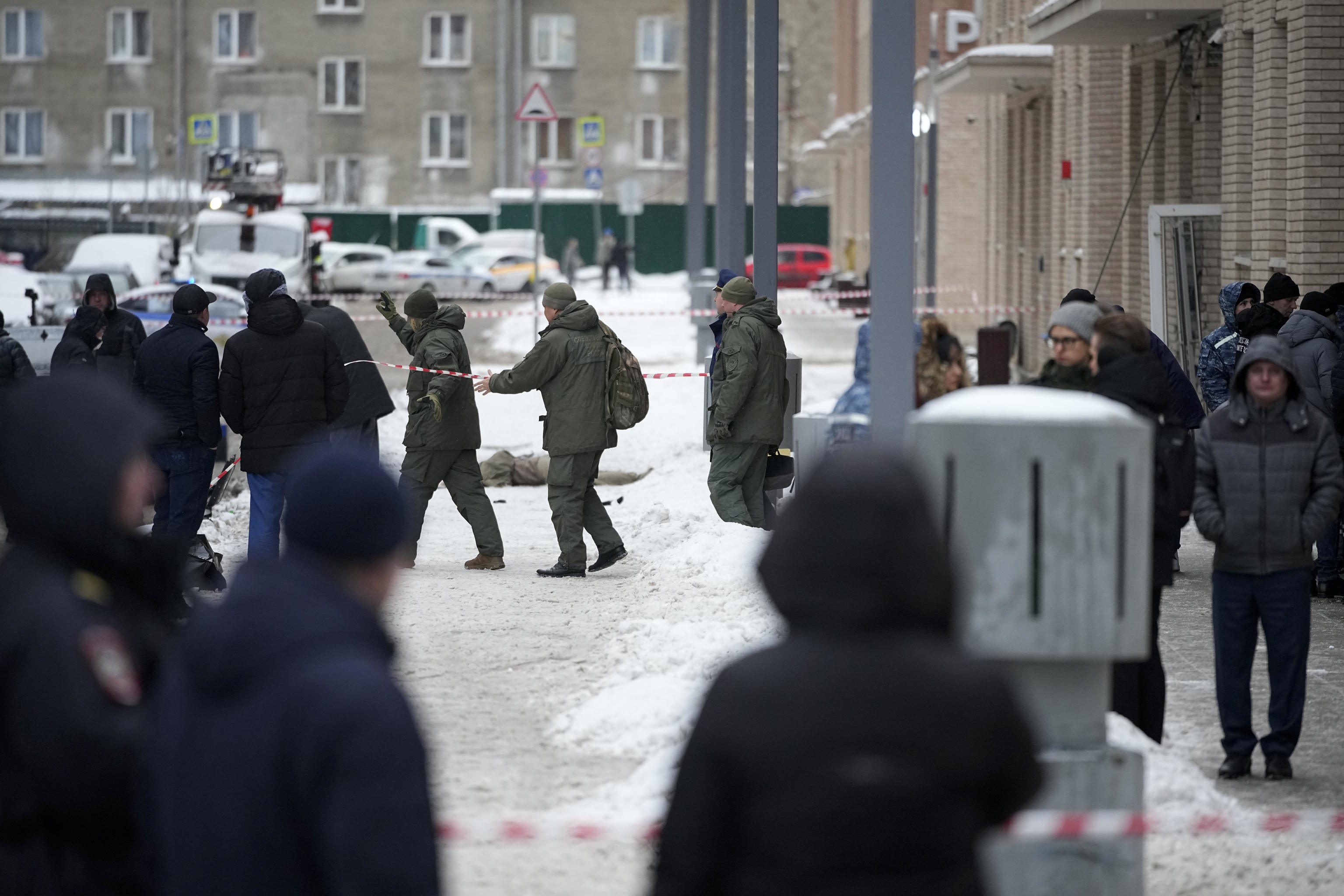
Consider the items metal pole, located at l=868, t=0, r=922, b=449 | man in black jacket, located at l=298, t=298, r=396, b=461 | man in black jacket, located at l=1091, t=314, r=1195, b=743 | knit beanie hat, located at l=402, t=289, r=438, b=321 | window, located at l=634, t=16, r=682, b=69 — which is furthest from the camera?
window, located at l=634, t=16, r=682, b=69

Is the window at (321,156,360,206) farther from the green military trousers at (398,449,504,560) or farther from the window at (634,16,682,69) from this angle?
the green military trousers at (398,449,504,560)

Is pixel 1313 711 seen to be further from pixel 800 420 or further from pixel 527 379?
pixel 527 379

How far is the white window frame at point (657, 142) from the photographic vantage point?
205ft

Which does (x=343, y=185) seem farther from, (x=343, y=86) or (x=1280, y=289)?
(x=1280, y=289)

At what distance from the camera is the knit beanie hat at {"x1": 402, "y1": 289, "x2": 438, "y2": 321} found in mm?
11344

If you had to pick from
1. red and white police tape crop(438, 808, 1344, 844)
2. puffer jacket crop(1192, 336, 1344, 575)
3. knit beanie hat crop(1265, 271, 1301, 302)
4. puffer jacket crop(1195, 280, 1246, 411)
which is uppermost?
knit beanie hat crop(1265, 271, 1301, 302)

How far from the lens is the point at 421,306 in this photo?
37.3 feet

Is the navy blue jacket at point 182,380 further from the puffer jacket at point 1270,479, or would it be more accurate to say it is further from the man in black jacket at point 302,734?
the man in black jacket at point 302,734

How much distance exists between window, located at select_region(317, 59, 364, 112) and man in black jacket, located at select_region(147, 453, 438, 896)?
59.3m

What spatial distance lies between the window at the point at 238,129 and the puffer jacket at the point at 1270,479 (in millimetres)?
55203

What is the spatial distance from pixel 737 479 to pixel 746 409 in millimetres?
454

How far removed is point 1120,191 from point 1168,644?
12220mm

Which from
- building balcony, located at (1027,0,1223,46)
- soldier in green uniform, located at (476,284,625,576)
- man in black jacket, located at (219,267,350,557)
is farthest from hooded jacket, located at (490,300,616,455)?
building balcony, located at (1027,0,1223,46)

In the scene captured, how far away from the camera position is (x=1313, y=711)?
309 inches
